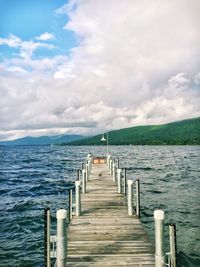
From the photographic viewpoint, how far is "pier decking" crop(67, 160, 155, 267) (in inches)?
381

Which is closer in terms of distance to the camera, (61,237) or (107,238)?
(61,237)

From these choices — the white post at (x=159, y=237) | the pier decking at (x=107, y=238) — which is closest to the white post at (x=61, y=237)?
the pier decking at (x=107, y=238)

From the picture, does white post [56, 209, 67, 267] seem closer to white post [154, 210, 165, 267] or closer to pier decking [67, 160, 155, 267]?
pier decking [67, 160, 155, 267]

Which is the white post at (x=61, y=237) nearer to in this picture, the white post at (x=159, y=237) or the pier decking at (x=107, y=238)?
the pier decking at (x=107, y=238)

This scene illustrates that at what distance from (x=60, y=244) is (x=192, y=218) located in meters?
15.8

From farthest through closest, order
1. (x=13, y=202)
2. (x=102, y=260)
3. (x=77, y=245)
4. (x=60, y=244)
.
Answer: (x=13, y=202), (x=77, y=245), (x=102, y=260), (x=60, y=244)

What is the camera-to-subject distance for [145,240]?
11.5m

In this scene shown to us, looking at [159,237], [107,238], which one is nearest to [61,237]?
[159,237]

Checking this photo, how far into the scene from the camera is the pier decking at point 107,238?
381 inches

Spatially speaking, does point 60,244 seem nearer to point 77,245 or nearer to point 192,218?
point 77,245

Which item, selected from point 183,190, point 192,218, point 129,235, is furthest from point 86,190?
point 183,190

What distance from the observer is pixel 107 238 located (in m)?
11.6

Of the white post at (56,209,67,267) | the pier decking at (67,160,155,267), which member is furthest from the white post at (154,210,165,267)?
the white post at (56,209,67,267)

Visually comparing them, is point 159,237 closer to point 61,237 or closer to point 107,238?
point 61,237
